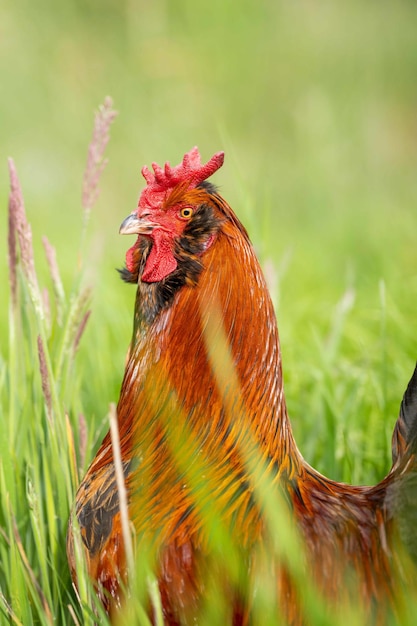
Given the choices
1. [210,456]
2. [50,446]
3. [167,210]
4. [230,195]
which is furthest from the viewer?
[230,195]

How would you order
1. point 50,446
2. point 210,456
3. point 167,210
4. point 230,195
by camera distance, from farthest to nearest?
1. point 230,195
2. point 50,446
3. point 167,210
4. point 210,456

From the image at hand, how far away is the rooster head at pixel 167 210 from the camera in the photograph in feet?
5.21

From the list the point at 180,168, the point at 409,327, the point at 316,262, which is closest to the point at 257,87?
the point at 316,262

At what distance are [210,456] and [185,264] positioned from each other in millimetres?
404

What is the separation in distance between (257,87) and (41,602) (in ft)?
24.0

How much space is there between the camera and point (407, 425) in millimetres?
1541

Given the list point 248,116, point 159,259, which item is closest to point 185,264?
point 159,259

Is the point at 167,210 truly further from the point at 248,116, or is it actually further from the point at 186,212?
the point at 248,116

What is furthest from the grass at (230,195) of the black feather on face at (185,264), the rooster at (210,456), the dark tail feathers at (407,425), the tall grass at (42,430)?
the dark tail feathers at (407,425)

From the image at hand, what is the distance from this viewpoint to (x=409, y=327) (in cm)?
304

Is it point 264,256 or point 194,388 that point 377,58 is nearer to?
point 264,256

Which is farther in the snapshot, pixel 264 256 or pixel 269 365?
pixel 264 256

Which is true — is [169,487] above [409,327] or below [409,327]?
below

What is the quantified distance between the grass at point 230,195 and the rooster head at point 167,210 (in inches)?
10.9
